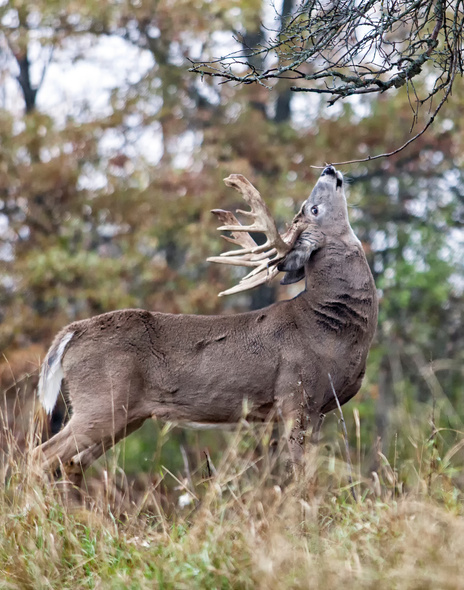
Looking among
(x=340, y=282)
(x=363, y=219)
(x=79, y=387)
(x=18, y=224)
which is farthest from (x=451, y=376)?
(x=79, y=387)

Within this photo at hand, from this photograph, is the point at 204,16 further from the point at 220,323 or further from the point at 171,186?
the point at 220,323

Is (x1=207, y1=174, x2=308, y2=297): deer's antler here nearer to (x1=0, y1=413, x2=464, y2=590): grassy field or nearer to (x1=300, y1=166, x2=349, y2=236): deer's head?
(x1=300, y1=166, x2=349, y2=236): deer's head

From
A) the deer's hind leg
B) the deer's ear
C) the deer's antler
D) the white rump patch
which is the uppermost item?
the deer's antler

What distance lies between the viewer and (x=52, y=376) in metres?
6.08

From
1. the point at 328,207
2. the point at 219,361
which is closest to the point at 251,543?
the point at 219,361

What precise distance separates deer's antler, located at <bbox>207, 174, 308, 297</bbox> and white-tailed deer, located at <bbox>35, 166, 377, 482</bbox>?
0.04 ft

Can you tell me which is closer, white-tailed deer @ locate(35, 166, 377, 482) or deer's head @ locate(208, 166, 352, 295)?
white-tailed deer @ locate(35, 166, 377, 482)

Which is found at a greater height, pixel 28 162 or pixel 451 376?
pixel 28 162

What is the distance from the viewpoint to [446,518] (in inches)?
136

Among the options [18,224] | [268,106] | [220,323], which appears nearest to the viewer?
[220,323]

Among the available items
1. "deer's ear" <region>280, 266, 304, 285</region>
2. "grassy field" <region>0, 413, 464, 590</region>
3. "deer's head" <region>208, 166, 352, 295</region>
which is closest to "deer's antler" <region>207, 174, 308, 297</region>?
"deer's head" <region>208, 166, 352, 295</region>

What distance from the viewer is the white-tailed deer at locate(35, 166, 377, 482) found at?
5855 mm

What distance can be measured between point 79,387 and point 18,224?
7642 millimetres

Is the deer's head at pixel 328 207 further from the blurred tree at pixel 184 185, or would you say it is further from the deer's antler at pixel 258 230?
the blurred tree at pixel 184 185
